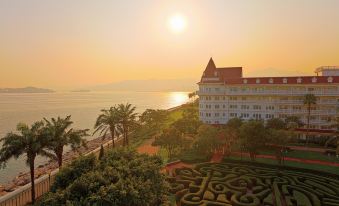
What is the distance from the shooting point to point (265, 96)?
71.3 m

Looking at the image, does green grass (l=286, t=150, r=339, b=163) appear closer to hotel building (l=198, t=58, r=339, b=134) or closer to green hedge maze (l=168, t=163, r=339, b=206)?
green hedge maze (l=168, t=163, r=339, b=206)

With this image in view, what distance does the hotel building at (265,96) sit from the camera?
66.7 meters

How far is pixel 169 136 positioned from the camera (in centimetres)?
4844

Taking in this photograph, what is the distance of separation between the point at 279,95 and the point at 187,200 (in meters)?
46.4

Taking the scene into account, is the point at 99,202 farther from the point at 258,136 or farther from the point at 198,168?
the point at 258,136

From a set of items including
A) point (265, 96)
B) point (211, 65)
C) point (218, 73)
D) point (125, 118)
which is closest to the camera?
point (125, 118)

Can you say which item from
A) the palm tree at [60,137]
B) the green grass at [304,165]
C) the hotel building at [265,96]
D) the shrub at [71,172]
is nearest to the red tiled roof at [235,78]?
the hotel building at [265,96]

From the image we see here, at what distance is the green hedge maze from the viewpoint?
103 ft

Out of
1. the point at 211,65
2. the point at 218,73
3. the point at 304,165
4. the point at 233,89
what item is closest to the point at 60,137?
the point at 304,165

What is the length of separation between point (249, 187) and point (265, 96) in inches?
1563

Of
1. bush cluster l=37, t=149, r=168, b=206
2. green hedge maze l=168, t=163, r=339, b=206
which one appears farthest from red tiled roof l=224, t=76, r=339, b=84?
bush cluster l=37, t=149, r=168, b=206

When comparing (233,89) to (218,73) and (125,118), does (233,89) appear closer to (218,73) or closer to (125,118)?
(218,73)

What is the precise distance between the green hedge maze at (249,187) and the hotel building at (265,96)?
30613 millimetres

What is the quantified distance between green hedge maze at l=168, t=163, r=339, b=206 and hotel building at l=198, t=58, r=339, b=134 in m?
30.6
